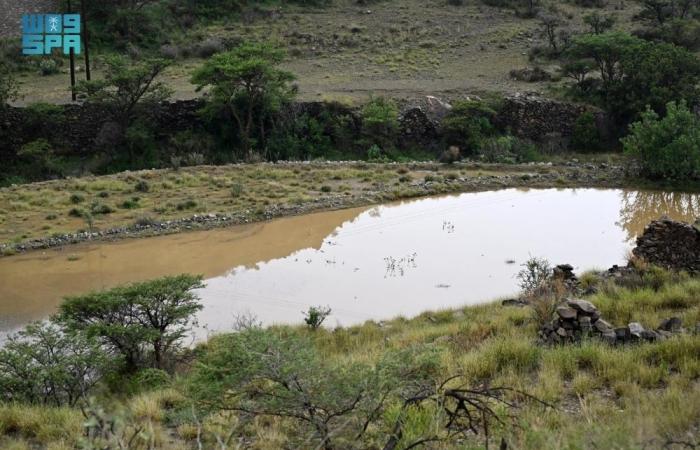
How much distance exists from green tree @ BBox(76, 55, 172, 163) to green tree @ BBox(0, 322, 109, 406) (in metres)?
19.3

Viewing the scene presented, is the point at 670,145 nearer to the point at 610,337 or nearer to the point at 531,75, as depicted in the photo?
the point at 531,75

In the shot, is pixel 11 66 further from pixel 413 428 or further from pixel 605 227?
pixel 413 428

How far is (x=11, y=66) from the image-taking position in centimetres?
3244

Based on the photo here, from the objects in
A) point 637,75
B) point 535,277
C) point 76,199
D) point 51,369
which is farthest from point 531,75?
point 51,369

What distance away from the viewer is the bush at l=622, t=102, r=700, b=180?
831 inches

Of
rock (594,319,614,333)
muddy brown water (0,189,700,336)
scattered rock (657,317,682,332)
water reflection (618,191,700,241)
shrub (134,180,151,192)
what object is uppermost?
scattered rock (657,317,682,332)

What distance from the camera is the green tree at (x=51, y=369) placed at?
307 inches

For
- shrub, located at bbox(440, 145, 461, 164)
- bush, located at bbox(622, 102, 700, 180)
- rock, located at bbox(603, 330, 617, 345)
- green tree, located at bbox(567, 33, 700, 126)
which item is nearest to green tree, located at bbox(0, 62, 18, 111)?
shrub, located at bbox(440, 145, 461, 164)

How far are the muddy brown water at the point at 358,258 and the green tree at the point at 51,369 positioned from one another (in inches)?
132

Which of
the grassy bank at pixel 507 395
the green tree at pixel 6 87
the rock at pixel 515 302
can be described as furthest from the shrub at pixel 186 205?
the green tree at pixel 6 87

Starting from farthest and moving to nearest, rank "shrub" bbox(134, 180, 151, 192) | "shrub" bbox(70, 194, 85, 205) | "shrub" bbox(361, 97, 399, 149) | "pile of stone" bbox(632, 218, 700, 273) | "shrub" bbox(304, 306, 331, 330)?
1. "shrub" bbox(361, 97, 399, 149)
2. "shrub" bbox(134, 180, 151, 192)
3. "shrub" bbox(70, 194, 85, 205)
4. "pile of stone" bbox(632, 218, 700, 273)
5. "shrub" bbox(304, 306, 331, 330)

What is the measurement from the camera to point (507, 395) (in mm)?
6246

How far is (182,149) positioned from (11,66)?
11.8 meters

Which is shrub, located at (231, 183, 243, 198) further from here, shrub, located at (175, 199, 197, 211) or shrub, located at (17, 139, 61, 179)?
shrub, located at (17, 139, 61, 179)
